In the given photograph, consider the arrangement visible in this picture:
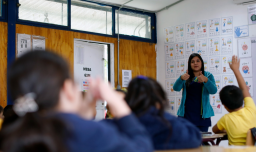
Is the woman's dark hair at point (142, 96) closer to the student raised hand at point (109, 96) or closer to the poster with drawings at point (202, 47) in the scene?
the student raised hand at point (109, 96)

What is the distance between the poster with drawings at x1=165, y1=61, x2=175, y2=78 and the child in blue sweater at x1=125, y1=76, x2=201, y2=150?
13.3ft

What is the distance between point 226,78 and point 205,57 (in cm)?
52

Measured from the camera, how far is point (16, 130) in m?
0.63

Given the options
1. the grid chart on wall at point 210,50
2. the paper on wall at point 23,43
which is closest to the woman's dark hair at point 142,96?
the paper on wall at point 23,43

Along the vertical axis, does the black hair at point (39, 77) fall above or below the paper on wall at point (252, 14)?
below

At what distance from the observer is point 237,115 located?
89.6 inches

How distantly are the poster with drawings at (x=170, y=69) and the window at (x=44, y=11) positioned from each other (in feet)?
6.70

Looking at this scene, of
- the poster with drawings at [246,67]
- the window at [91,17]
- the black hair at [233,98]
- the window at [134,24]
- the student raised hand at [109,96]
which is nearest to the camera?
the student raised hand at [109,96]

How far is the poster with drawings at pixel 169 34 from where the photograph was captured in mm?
5281

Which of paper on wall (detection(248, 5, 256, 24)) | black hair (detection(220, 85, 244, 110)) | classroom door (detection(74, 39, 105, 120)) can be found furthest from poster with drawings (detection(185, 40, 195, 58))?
black hair (detection(220, 85, 244, 110))

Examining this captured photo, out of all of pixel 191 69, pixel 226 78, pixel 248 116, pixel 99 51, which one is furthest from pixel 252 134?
pixel 99 51

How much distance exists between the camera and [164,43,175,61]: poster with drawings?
5.27m

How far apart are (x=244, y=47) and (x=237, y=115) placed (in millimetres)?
2308

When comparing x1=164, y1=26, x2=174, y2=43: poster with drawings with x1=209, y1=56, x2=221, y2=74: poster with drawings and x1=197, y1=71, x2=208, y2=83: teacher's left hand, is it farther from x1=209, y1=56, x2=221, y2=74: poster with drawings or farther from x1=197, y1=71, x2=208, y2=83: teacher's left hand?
x1=197, y1=71, x2=208, y2=83: teacher's left hand
